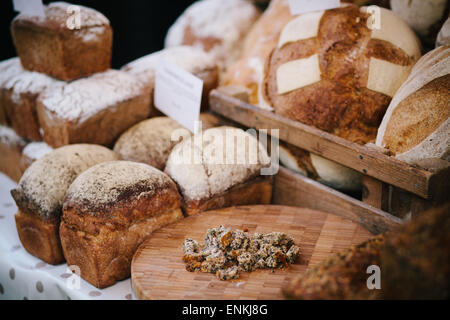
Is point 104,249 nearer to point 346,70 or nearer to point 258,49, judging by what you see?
point 346,70

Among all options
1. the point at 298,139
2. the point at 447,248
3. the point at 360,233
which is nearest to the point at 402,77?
the point at 298,139

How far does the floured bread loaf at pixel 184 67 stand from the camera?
75.5 inches

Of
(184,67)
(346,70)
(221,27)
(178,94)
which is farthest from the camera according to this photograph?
(221,27)

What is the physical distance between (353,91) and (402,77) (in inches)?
6.9

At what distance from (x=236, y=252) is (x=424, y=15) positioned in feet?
3.86

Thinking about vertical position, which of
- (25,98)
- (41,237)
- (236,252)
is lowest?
(41,237)

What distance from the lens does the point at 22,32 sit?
182 centimetres

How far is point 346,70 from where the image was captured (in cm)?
148

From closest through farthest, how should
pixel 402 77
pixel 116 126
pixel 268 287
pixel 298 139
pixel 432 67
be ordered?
1. pixel 268 287
2. pixel 432 67
3. pixel 402 77
4. pixel 298 139
5. pixel 116 126

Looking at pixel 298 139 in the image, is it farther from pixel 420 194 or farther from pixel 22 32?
pixel 22 32

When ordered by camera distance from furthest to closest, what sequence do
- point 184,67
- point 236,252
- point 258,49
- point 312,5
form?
1. point 258,49
2. point 184,67
3. point 312,5
4. point 236,252

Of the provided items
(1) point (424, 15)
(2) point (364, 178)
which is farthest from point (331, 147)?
(1) point (424, 15)

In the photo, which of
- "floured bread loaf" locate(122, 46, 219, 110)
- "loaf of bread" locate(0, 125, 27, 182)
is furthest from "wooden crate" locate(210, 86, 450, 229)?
"loaf of bread" locate(0, 125, 27, 182)

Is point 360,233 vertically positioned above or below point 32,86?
below
